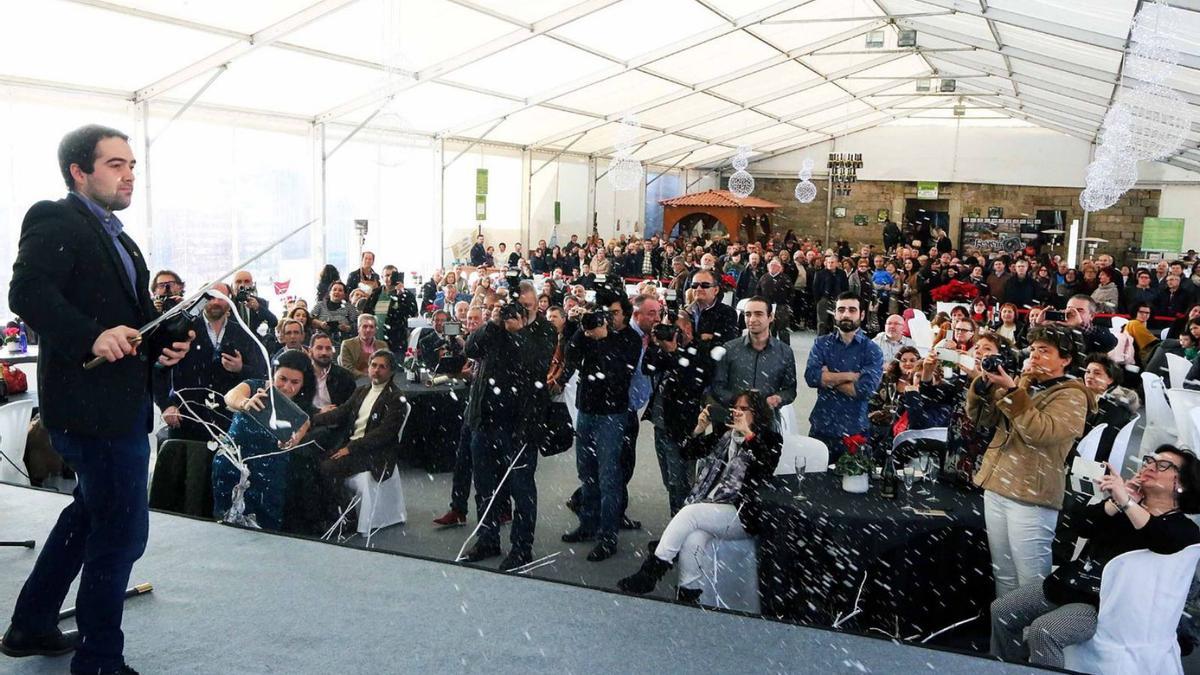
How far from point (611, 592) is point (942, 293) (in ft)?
34.1

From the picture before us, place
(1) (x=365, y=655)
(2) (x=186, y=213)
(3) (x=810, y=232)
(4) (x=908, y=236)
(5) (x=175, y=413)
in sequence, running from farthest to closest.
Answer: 1. (3) (x=810, y=232)
2. (4) (x=908, y=236)
3. (2) (x=186, y=213)
4. (5) (x=175, y=413)
5. (1) (x=365, y=655)

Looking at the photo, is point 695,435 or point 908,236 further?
point 908,236

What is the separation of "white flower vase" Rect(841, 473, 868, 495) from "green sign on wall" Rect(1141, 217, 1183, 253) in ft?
73.1

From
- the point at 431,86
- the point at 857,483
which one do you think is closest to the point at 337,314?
the point at 857,483

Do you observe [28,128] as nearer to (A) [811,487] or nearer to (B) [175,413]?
(B) [175,413]

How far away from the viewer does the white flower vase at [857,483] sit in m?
3.63

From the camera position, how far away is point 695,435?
13.5ft

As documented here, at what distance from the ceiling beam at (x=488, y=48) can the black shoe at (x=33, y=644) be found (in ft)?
29.1

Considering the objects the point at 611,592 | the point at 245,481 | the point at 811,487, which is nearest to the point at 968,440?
the point at 811,487

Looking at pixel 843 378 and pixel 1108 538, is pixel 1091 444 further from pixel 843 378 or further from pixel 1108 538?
pixel 1108 538

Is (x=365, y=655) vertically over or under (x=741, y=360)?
under

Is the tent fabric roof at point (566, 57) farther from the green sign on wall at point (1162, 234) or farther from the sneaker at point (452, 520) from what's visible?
the green sign on wall at point (1162, 234)

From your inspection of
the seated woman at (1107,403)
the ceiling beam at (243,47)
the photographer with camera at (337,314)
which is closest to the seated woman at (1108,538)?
the seated woman at (1107,403)

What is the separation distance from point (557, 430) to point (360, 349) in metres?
2.32
